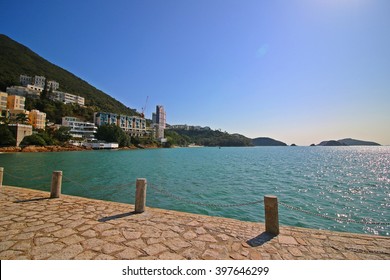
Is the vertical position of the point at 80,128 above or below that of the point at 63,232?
above

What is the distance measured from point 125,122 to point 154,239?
397ft

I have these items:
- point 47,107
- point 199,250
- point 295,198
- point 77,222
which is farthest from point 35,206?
point 47,107

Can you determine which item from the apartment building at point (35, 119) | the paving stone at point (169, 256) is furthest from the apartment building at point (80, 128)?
the paving stone at point (169, 256)

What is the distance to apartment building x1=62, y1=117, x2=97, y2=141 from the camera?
81.0 metres

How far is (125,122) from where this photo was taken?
385 feet

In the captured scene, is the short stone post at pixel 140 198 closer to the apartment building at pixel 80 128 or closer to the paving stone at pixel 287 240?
the paving stone at pixel 287 240

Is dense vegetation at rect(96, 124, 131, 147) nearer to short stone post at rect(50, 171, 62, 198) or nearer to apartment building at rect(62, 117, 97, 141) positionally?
apartment building at rect(62, 117, 97, 141)

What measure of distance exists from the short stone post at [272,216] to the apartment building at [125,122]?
111 meters

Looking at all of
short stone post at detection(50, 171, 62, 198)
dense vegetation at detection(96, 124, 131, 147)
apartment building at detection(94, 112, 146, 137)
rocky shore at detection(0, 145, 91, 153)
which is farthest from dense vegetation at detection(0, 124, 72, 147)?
short stone post at detection(50, 171, 62, 198)

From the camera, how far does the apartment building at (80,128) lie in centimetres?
8100

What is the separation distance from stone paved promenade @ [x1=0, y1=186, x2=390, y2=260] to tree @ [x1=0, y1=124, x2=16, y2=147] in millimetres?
62693

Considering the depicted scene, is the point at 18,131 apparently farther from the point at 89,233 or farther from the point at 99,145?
the point at 89,233

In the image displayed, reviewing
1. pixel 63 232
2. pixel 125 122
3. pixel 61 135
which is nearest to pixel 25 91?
pixel 61 135

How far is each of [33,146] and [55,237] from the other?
6586 cm
